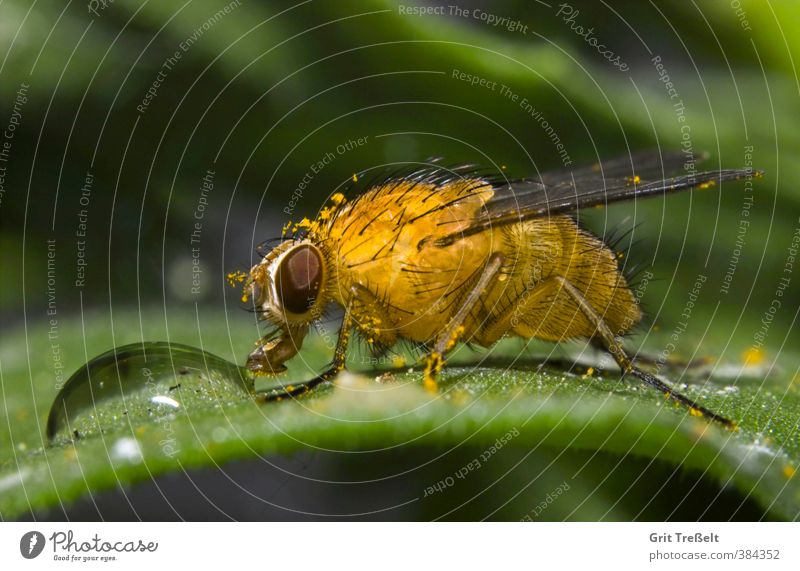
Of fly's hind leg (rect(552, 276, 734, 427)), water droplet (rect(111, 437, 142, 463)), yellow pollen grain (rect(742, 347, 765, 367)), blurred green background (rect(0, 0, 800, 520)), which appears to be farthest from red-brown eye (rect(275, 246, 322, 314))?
yellow pollen grain (rect(742, 347, 765, 367))

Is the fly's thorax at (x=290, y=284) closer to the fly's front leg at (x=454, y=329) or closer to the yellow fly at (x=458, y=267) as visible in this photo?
the yellow fly at (x=458, y=267)

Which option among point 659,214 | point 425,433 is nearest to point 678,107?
point 659,214

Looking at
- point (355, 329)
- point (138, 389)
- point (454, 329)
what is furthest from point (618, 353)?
point (138, 389)

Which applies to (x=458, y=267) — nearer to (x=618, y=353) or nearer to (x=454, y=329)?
(x=454, y=329)

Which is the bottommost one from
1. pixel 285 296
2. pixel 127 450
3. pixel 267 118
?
pixel 127 450

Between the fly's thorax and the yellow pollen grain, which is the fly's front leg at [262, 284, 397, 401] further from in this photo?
the yellow pollen grain

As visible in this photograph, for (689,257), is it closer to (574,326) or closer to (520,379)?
(574,326)
